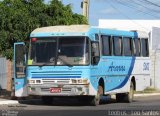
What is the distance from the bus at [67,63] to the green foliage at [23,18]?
3136 mm

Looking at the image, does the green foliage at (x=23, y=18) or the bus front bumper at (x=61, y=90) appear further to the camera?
the green foliage at (x=23, y=18)

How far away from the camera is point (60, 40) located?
965 inches

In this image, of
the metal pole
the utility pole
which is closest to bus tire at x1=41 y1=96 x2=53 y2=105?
the metal pole

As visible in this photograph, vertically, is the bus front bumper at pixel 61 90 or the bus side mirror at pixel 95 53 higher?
the bus side mirror at pixel 95 53

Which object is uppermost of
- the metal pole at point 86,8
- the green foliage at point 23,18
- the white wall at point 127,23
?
the white wall at point 127,23

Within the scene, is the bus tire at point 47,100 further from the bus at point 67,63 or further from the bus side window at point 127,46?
the bus side window at point 127,46

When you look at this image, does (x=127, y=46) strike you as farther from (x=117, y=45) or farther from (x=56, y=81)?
(x=56, y=81)

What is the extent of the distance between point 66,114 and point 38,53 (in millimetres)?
5117

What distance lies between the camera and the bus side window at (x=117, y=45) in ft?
88.9

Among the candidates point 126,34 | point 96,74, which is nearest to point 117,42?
point 126,34

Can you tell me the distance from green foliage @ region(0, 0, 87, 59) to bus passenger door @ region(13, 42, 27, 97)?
2.91 m

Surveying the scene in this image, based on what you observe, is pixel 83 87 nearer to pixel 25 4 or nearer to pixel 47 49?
pixel 47 49

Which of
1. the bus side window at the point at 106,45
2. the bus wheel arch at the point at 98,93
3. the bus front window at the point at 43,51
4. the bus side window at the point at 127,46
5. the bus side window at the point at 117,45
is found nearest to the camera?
the bus front window at the point at 43,51

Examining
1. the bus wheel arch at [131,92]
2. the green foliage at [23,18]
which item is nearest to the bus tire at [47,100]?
the green foliage at [23,18]
